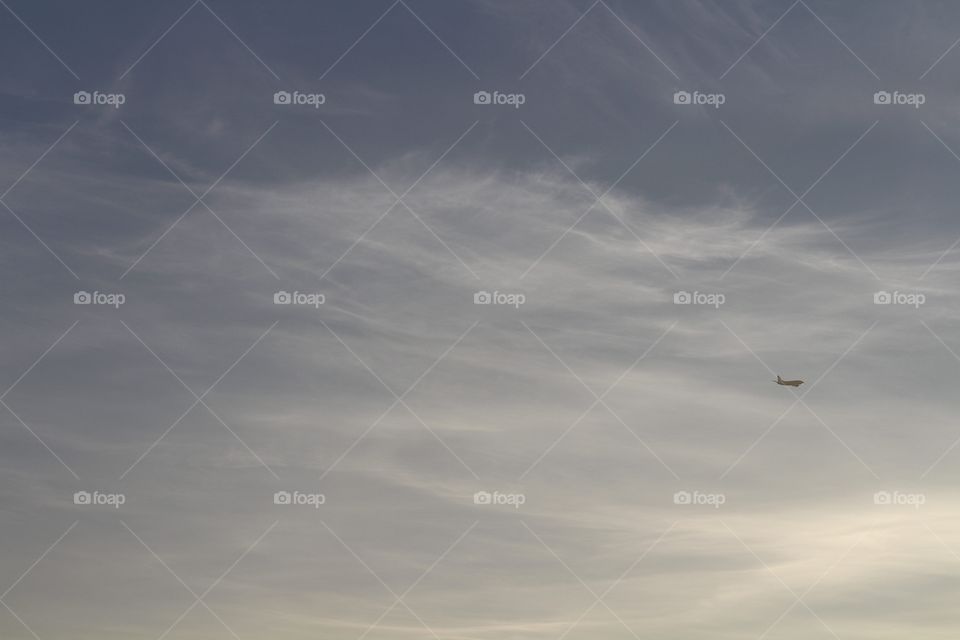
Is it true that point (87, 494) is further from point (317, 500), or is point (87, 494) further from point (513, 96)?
point (513, 96)

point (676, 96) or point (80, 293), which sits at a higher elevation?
point (676, 96)

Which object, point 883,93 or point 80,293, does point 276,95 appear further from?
point 883,93

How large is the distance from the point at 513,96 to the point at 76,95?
27086 millimetres

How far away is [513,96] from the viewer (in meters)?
102

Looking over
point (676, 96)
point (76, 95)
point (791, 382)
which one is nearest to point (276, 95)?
point (76, 95)

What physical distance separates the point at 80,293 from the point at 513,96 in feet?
96.5

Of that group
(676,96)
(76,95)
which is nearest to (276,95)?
(76,95)

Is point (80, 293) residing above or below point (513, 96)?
below

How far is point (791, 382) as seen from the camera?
104 meters

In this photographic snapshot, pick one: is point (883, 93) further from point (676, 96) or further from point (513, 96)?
point (513, 96)

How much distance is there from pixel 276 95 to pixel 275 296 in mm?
12513

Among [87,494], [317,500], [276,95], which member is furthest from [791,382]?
[87,494]

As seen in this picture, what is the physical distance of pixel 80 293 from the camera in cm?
10250

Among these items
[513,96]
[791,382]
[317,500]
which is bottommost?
[317,500]
